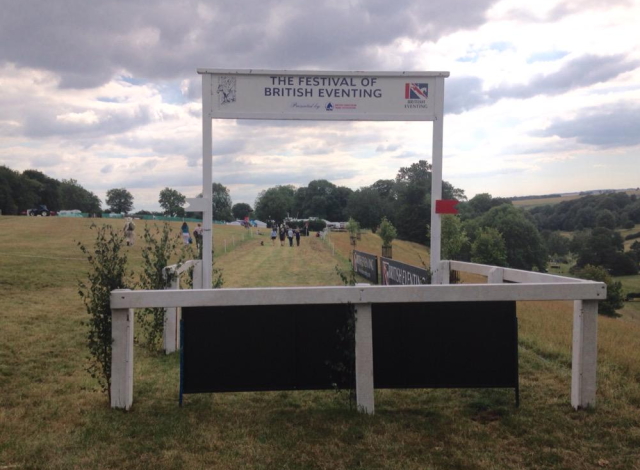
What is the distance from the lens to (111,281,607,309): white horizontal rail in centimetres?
443

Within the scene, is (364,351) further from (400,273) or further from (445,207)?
(400,273)

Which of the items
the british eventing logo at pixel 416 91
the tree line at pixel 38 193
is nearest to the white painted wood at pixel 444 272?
the british eventing logo at pixel 416 91

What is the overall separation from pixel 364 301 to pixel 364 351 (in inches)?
17.4

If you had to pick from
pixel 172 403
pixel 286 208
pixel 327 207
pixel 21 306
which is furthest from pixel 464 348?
pixel 286 208

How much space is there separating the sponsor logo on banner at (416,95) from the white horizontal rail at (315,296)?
3369 mm

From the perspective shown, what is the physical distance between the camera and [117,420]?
4445 mm

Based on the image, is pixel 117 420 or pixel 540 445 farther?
pixel 117 420

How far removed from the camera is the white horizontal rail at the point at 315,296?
4.43m

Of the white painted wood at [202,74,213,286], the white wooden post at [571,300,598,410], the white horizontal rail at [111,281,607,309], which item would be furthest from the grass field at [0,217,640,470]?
the white painted wood at [202,74,213,286]

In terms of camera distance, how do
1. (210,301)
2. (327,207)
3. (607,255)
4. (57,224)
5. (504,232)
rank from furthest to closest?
(607,255)
(504,232)
(327,207)
(57,224)
(210,301)

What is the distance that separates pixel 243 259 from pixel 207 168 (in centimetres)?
2228

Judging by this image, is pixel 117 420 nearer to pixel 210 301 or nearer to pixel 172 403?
pixel 172 403

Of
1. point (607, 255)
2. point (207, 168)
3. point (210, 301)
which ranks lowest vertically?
point (607, 255)

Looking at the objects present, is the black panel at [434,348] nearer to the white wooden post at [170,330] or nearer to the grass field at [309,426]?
the grass field at [309,426]
